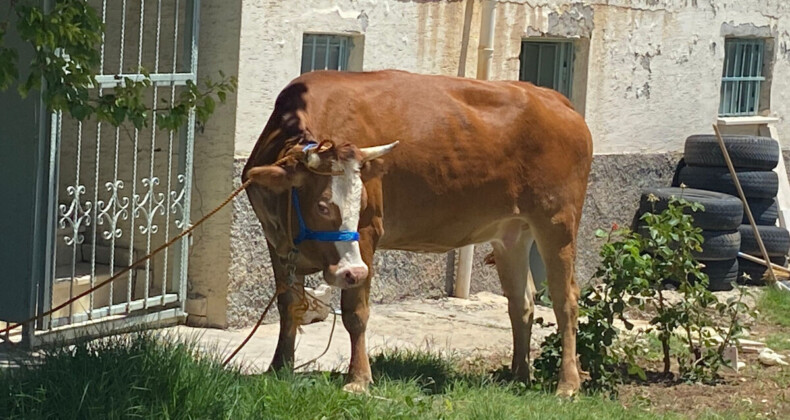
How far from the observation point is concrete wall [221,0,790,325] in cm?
895

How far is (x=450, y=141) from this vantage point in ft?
24.3

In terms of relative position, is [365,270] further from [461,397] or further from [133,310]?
[133,310]

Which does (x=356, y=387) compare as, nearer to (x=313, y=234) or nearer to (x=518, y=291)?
(x=313, y=234)

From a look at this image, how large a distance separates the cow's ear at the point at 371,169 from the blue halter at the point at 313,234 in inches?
10.5

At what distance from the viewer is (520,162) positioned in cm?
766

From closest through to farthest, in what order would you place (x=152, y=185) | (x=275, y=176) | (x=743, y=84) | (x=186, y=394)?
1. (x=186, y=394)
2. (x=275, y=176)
3. (x=152, y=185)
4. (x=743, y=84)

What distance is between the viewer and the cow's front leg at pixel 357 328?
22.5ft

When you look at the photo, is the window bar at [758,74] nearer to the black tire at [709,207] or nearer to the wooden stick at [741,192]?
the wooden stick at [741,192]

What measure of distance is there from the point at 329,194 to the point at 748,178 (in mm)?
7665

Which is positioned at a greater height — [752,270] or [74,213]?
[74,213]

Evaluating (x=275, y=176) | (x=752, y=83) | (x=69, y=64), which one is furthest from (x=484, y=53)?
(x=69, y=64)

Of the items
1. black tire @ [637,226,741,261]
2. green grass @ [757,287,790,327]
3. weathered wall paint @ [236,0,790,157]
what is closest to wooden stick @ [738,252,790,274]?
black tire @ [637,226,741,261]

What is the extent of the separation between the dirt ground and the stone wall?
0.15 meters

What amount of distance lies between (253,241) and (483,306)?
2483 millimetres
